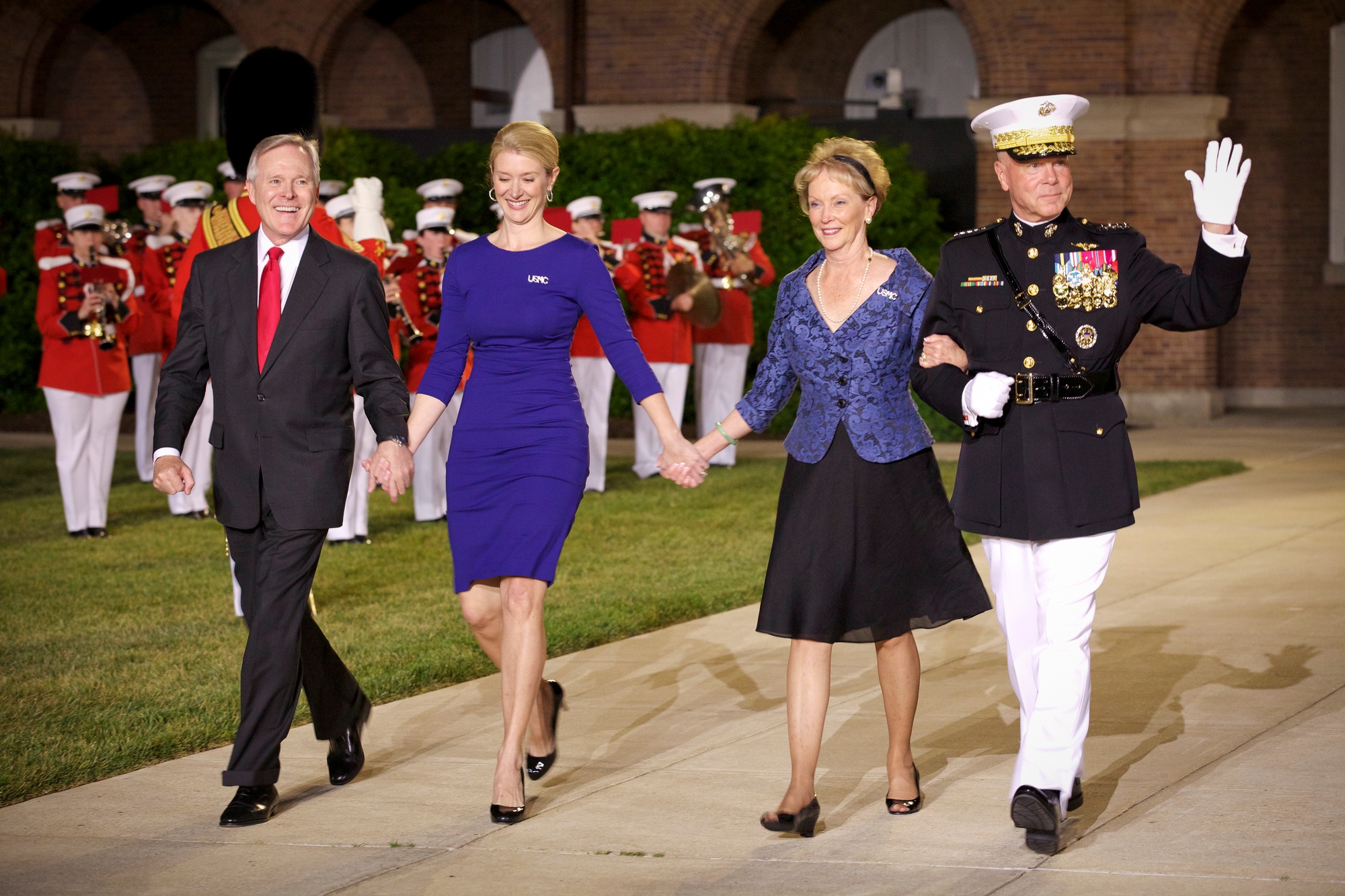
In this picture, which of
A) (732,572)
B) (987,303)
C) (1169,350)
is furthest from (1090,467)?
(1169,350)

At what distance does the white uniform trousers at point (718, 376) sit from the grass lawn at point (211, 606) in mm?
2101

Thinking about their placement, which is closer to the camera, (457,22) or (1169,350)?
(1169,350)

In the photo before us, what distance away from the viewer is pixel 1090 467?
179 inches

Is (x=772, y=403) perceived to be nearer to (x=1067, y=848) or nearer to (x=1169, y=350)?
(x=1067, y=848)

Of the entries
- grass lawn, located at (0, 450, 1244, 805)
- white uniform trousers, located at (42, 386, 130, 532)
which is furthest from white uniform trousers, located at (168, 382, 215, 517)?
white uniform trousers, located at (42, 386, 130, 532)

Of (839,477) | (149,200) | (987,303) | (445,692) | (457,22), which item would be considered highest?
(457,22)

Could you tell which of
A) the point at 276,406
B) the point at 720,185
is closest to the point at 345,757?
the point at 276,406

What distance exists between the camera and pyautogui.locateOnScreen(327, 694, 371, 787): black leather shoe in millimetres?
5309

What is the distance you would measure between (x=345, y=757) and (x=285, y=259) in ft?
5.09

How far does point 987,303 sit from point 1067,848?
1.46 meters

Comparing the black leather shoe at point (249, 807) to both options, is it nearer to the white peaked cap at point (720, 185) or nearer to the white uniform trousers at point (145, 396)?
the white uniform trousers at point (145, 396)

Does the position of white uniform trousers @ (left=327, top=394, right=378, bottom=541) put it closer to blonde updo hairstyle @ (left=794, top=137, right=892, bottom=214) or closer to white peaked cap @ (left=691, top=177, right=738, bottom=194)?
white peaked cap @ (left=691, top=177, right=738, bottom=194)

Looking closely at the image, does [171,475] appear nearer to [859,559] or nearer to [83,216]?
[859,559]

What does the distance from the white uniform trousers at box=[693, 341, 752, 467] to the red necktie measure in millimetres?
10435
